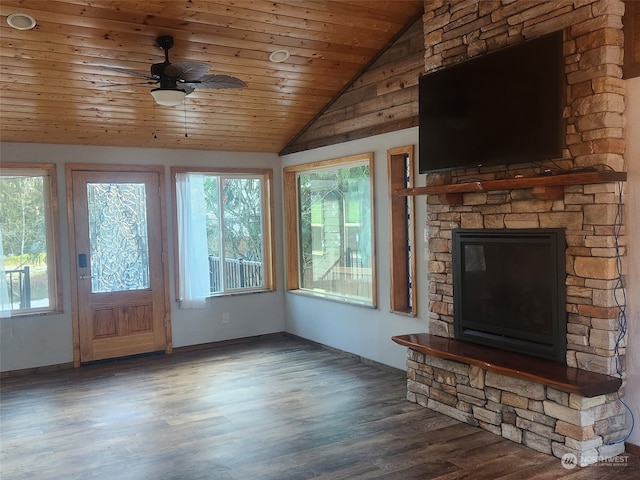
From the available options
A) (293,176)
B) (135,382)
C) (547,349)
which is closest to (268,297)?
(293,176)

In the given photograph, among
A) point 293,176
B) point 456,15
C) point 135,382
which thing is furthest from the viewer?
point 293,176

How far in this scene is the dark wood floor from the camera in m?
3.41

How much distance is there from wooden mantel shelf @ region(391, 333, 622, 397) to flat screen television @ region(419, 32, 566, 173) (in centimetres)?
131

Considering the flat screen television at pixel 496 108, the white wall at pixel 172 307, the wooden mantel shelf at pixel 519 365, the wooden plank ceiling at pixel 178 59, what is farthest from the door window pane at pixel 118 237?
the flat screen television at pixel 496 108

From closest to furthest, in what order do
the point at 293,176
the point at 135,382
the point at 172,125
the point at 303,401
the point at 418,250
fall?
the point at 303,401 → the point at 418,250 → the point at 135,382 → the point at 172,125 → the point at 293,176

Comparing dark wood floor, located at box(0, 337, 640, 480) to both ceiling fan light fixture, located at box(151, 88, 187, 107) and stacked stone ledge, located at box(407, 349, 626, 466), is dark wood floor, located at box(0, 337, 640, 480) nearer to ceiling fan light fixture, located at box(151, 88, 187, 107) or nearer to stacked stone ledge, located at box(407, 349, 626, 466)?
→ stacked stone ledge, located at box(407, 349, 626, 466)

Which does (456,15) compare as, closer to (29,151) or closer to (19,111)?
(19,111)

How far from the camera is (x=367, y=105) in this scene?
5.61 metres

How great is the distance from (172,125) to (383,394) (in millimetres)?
3486

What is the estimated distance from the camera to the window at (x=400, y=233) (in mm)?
5352

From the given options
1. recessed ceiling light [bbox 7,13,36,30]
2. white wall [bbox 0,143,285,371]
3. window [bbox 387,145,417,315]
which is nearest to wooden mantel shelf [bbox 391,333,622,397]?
window [bbox 387,145,417,315]

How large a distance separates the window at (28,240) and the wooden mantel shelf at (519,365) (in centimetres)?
375

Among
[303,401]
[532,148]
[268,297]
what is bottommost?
[303,401]

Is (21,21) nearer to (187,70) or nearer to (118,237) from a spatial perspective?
(187,70)
